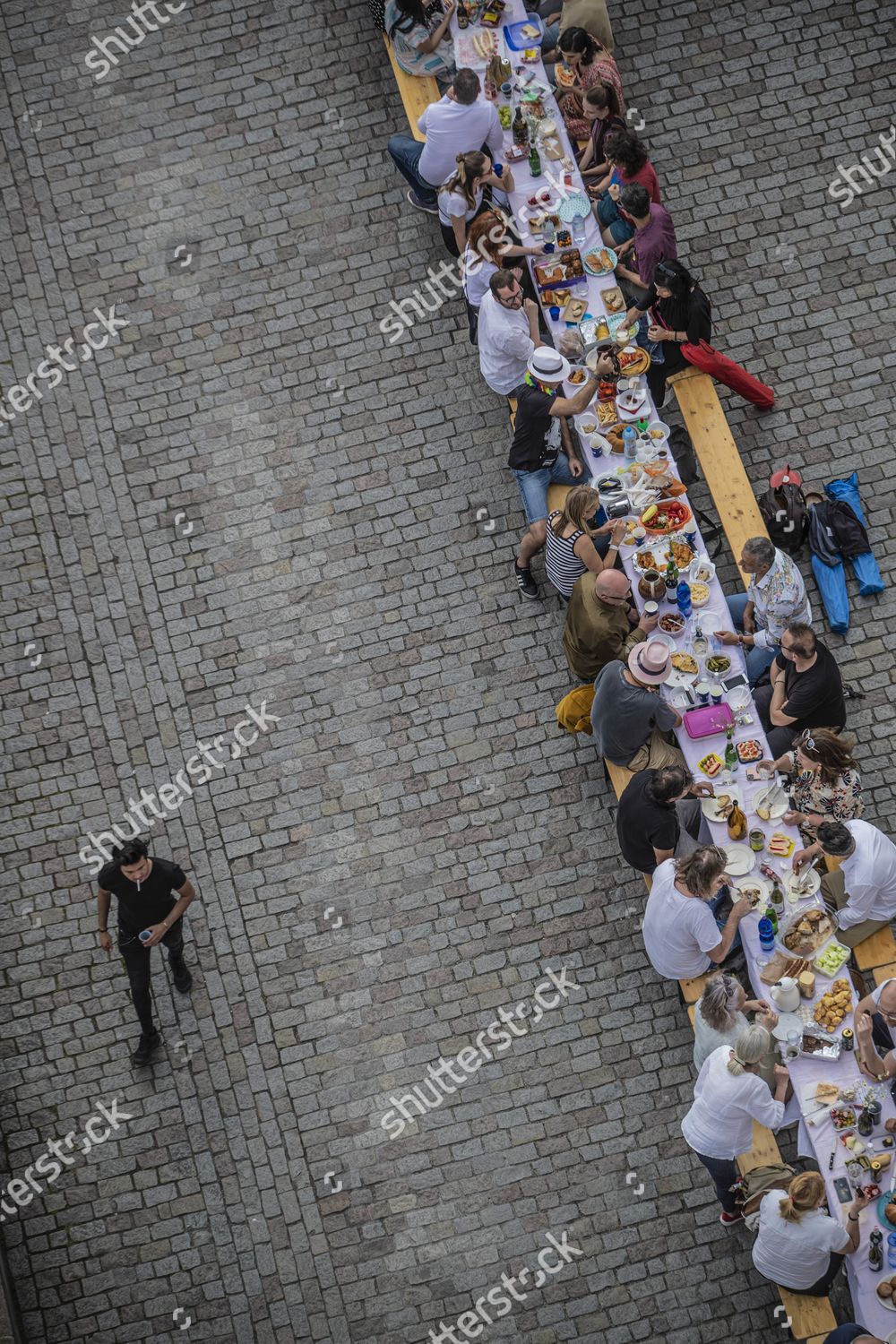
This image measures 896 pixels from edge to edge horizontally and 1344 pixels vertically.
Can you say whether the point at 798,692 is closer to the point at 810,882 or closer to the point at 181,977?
the point at 810,882

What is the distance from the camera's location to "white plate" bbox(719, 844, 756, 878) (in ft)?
33.8

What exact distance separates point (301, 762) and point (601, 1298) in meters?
4.59

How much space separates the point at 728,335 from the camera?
13.0 metres

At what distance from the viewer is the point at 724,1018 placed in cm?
926

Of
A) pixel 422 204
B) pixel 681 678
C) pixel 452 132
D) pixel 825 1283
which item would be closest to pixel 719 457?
pixel 681 678

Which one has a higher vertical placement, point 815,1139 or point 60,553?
point 60,553

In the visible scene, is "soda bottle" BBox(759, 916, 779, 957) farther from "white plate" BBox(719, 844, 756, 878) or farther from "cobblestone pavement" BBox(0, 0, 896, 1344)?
"cobblestone pavement" BBox(0, 0, 896, 1344)

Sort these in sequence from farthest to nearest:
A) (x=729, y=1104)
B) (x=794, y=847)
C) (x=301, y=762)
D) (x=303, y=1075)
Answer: (x=301, y=762)
(x=303, y=1075)
(x=794, y=847)
(x=729, y=1104)

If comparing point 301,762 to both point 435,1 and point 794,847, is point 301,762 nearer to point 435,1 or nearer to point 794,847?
point 794,847

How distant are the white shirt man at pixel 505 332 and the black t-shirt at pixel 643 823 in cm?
368

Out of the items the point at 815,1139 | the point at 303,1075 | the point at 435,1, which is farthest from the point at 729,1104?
the point at 435,1

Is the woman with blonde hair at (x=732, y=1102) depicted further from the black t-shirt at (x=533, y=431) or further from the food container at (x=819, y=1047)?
the black t-shirt at (x=533, y=431)

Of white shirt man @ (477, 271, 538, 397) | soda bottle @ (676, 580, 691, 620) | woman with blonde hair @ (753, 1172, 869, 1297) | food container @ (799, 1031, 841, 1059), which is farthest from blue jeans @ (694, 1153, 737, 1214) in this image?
white shirt man @ (477, 271, 538, 397)

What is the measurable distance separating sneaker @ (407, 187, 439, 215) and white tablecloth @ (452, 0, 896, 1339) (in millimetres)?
1021
